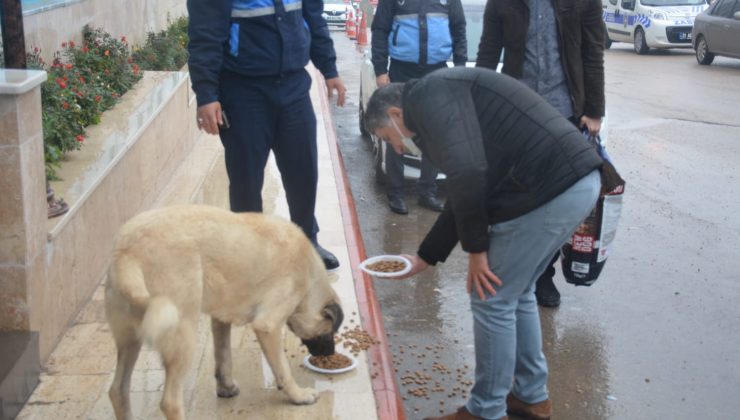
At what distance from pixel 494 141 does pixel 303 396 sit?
60.5 inches

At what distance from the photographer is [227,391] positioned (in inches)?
179

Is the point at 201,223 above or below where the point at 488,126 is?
below

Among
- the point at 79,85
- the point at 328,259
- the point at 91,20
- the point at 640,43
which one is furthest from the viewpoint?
the point at 640,43

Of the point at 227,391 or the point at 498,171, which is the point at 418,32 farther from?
the point at 227,391

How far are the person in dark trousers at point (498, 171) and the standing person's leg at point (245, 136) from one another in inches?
60.3

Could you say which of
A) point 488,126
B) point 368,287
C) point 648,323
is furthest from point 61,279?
point 648,323

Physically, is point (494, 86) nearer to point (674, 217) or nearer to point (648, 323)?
point (648, 323)

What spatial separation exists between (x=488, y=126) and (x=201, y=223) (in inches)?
51.0

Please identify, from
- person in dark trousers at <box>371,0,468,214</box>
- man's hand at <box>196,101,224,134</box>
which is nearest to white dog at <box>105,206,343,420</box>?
man's hand at <box>196,101,224,134</box>

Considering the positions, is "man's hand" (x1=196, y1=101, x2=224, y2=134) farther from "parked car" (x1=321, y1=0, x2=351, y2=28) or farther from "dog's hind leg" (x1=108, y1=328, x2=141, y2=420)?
"parked car" (x1=321, y1=0, x2=351, y2=28)

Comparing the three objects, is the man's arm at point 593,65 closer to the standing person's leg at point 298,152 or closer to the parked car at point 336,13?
the standing person's leg at point 298,152

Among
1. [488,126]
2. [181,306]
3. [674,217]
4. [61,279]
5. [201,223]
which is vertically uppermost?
[488,126]

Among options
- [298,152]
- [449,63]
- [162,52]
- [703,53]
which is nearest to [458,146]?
[298,152]

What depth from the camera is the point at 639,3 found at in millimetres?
23906
